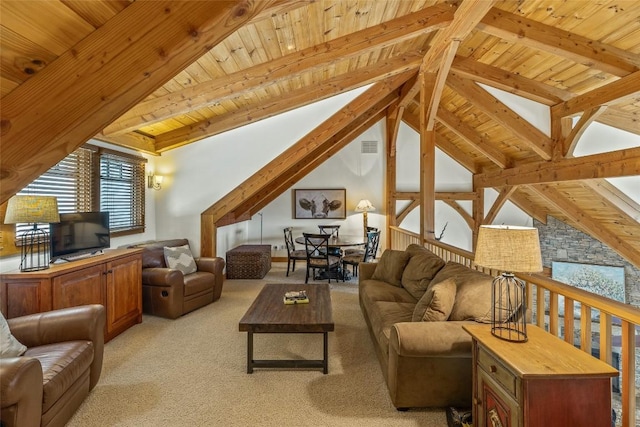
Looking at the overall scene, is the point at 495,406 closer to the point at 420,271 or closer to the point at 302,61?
the point at 420,271

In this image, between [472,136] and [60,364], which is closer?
[60,364]

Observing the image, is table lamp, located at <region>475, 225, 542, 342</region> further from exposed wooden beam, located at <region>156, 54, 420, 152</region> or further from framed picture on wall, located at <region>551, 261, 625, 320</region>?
framed picture on wall, located at <region>551, 261, 625, 320</region>

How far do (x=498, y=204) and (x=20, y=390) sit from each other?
767 cm

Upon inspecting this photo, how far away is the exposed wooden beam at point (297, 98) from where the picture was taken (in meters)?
4.07

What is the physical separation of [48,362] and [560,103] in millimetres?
5875

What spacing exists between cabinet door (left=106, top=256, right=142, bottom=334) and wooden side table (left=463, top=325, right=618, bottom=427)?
328 cm

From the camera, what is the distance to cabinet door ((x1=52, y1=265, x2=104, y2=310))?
2418 millimetres

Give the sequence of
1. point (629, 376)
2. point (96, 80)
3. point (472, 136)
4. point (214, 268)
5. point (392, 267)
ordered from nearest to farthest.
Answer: point (96, 80) → point (629, 376) → point (392, 267) → point (214, 268) → point (472, 136)

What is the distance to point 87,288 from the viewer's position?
2705 mm

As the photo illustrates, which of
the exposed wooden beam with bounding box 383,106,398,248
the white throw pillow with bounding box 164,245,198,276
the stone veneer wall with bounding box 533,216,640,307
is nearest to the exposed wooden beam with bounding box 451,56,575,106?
the exposed wooden beam with bounding box 383,106,398,248

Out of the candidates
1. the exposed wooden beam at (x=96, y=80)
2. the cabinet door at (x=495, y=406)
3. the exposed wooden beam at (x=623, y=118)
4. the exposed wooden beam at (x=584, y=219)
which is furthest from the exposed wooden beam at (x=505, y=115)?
the exposed wooden beam at (x=96, y=80)

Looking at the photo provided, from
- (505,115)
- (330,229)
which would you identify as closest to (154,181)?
(330,229)

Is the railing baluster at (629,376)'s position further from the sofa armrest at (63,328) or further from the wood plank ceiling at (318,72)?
the sofa armrest at (63,328)

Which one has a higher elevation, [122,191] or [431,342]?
[122,191]
